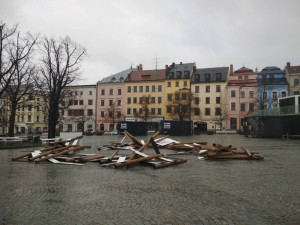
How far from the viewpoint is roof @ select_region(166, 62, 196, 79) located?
208ft

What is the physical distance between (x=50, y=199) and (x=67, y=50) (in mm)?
25801

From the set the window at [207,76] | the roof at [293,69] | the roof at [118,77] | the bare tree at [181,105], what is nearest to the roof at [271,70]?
the roof at [293,69]

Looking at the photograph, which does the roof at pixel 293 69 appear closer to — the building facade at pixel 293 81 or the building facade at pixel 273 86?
the building facade at pixel 293 81

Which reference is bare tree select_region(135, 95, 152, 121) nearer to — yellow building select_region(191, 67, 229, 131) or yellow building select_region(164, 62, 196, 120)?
yellow building select_region(164, 62, 196, 120)

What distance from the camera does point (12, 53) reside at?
2550 cm

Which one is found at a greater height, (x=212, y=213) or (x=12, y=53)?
(x=12, y=53)

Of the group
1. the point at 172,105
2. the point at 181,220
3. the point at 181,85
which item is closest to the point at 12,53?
the point at 181,220

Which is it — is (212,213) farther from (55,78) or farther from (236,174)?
(55,78)

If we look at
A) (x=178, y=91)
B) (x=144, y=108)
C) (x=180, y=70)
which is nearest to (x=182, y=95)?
(x=178, y=91)

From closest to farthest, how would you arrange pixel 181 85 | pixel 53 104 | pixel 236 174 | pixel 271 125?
pixel 236 174
pixel 53 104
pixel 271 125
pixel 181 85

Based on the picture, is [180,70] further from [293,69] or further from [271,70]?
[293,69]

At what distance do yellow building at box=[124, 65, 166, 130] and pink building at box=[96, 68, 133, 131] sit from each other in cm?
141

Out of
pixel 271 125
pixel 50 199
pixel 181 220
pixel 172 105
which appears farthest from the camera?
pixel 172 105

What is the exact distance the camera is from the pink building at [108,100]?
65688 millimetres
